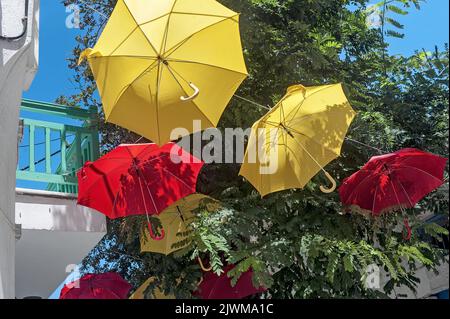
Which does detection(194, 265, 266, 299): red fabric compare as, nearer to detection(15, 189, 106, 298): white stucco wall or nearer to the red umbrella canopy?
detection(15, 189, 106, 298): white stucco wall

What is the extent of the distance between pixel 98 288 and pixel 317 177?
323 centimetres

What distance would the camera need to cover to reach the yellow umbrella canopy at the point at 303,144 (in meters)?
6.63

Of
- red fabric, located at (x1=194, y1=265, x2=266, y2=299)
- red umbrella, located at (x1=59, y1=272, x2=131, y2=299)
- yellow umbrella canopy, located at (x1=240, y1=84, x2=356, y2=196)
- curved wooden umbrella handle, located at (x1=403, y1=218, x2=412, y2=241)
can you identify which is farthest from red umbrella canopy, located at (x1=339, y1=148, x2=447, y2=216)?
red umbrella, located at (x1=59, y1=272, x2=131, y2=299)

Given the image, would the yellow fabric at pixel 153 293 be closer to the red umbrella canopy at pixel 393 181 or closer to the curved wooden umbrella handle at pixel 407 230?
the red umbrella canopy at pixel 393 181

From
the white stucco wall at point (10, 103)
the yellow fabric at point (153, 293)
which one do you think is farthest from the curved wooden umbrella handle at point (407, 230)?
the white stucco wall at point (10, 103)

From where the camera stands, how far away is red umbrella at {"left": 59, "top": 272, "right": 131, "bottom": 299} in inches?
325

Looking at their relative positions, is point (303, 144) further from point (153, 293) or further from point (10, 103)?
point (10, 103)

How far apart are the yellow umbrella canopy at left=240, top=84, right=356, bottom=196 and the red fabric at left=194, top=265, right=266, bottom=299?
144cm

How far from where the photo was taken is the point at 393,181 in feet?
22.7

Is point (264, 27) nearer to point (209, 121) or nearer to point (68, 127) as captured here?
point (209, 121)

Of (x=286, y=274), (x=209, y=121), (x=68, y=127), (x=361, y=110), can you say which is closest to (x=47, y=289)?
(x=68, y=127)

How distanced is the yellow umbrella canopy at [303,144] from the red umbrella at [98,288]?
2.85 meters
